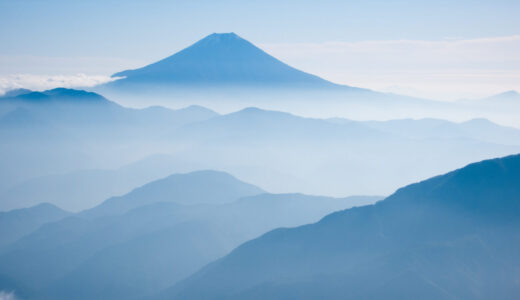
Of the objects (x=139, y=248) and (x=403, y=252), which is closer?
(x=403, y=252)

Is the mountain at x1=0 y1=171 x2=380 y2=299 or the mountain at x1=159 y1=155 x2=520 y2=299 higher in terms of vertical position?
the mountain at x1=159 y1=155 x2=520 y2=299

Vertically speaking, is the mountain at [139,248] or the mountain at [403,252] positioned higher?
the mountain at [403,252]

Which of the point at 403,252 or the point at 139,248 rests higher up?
the point at 403,252

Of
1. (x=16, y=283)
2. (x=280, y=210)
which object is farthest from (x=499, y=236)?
(x=16, y=283)

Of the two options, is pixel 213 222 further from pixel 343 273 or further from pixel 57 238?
pixel 343 273

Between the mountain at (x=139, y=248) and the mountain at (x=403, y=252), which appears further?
the mountain at (x=139, y=248)
